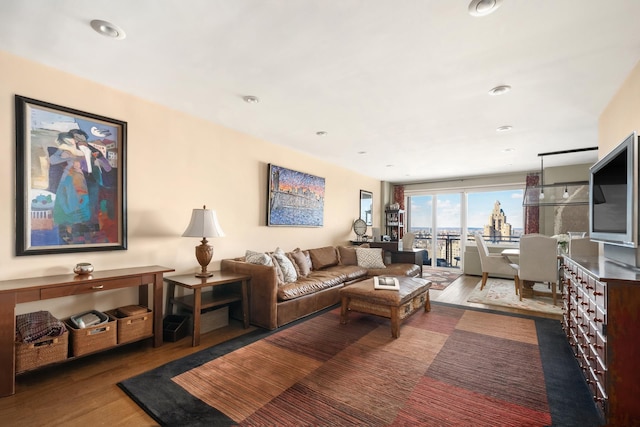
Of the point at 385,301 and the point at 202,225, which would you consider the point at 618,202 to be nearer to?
the point at 385,301

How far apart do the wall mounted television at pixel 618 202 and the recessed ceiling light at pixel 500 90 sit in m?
0.95

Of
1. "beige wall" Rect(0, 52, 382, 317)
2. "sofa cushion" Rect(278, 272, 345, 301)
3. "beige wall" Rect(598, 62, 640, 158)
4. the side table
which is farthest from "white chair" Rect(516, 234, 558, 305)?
the side table

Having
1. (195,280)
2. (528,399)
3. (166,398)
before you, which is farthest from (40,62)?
(528,399)

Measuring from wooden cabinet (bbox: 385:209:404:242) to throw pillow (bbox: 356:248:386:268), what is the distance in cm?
244

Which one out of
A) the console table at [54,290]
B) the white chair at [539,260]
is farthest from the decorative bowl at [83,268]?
the white chair at [539,260]

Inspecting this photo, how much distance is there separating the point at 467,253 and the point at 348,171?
3.46m

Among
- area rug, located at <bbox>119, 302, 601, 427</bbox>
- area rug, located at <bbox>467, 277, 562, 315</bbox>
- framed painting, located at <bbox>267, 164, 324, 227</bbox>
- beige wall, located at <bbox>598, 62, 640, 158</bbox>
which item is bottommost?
area rug, located at <bbox>467, 277, 562, 315</bbox>

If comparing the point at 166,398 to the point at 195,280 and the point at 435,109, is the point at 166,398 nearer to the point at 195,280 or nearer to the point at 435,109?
the point at 195,280

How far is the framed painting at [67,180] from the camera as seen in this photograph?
7.59 feet

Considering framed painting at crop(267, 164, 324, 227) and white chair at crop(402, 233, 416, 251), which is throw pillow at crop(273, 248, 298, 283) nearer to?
framed painting at crop(267, 164, 324, 227)

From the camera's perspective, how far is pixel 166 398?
1.94 meters

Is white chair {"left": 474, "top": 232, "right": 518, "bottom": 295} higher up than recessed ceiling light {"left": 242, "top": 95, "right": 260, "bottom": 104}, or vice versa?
recessed ceiling light {"left": 242, "top": 95, "right": 260, "bottom": 104}

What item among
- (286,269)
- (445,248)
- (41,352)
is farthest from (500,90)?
(445,248)

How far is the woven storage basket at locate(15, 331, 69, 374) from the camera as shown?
2018 mm
